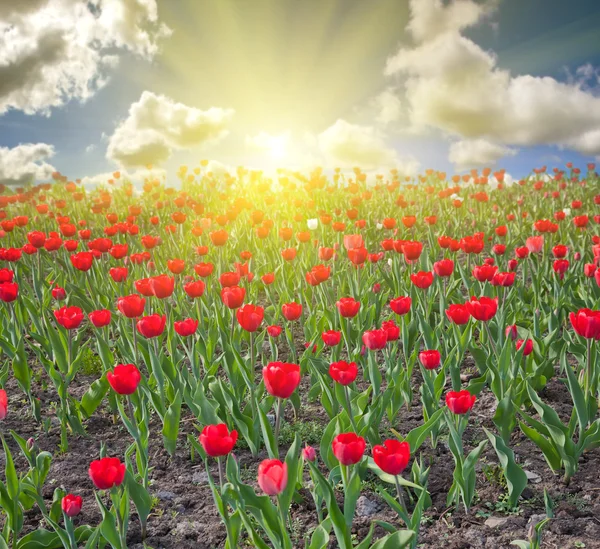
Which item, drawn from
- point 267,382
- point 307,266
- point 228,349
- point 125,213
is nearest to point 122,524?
point 267,382

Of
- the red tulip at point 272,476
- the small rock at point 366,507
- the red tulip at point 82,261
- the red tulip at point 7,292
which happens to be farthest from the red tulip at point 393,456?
the red tulip at point 82,261

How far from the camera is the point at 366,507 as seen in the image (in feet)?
8.22

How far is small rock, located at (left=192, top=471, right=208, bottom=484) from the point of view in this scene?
2.82 m

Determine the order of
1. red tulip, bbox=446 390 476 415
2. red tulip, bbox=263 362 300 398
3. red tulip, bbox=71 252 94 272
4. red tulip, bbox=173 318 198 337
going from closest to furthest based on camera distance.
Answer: red tulip, bbox=263 362 300 398 → red tulip, bbox=446 390 476 415 → red tulip, bbox=173 318 198 337 → red tulip, bbox=71 252 94 272

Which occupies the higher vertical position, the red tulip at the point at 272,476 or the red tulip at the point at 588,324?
the red tulip at the point at 588,324

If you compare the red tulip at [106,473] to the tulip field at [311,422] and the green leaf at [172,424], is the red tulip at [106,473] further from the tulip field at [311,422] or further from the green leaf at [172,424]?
the green leaf at [172,424]

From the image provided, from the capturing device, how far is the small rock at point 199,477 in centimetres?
282

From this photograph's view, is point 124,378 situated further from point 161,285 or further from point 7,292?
point 7,292

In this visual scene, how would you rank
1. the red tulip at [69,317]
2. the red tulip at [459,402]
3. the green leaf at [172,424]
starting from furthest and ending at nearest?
the red tulip at [69,317] → the green leaf at [172,424] → the red tulip at [459,402]

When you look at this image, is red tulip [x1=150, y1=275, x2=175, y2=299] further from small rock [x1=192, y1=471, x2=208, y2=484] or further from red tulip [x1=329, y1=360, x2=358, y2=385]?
red tulip [x1=329, y1=360, x2=358, y2=385]

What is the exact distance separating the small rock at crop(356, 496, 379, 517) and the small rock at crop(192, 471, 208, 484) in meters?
0.81

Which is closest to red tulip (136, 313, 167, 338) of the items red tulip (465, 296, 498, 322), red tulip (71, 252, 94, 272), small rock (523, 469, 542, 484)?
red tulip (465, 296, 498, 322)

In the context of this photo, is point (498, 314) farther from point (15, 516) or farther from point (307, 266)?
point (15, 516)

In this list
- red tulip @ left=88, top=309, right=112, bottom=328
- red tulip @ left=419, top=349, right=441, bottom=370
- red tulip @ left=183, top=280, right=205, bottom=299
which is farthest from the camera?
red tulip @ left=183, top=280, right=205, bottom=299
